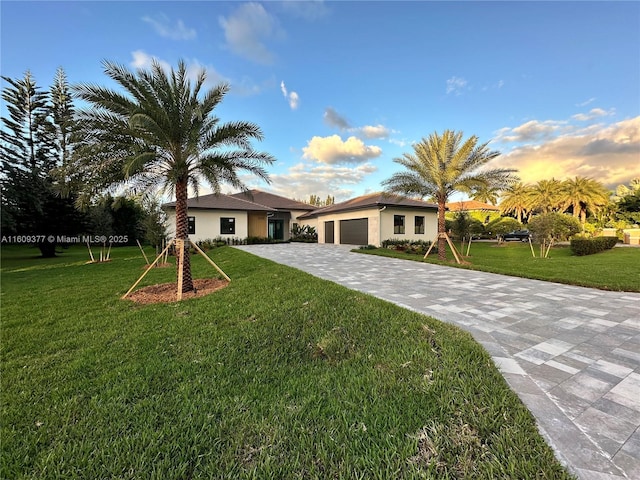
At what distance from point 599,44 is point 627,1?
53.4 inches

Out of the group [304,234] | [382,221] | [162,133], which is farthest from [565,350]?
[304,234]

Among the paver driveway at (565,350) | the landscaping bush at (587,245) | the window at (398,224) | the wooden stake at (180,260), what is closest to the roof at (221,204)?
the window at (398,224)

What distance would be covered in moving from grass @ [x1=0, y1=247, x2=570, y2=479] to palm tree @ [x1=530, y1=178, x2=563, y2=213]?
3659 cm

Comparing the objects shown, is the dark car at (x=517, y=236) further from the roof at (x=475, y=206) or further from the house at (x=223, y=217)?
the house at (x=223, y=217)

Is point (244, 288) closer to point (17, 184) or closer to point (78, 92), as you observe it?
point (78, 92)

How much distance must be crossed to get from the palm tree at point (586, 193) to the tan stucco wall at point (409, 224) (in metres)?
18.9

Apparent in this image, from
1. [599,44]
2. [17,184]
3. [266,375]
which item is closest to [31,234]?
[17,184]

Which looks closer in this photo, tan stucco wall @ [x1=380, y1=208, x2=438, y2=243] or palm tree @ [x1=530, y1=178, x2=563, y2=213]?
tan stucco wall @ [x1=380, y1=208, x2=438, y2=243]

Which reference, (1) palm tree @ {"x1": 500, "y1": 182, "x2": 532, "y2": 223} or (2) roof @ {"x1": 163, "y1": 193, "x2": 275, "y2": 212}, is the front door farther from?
(1) palm tree @ {"x1": 500, "y1": 182, "x2": 532, "y2": 223}

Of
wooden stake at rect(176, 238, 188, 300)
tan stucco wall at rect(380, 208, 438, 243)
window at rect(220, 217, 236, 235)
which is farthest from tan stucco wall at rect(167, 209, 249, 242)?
wooden stake at rect(176, 238, 188, 300)

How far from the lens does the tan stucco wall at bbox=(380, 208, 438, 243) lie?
806 inches

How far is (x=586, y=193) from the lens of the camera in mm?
29250

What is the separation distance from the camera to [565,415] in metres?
2.24

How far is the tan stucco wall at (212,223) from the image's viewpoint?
73.4ft
